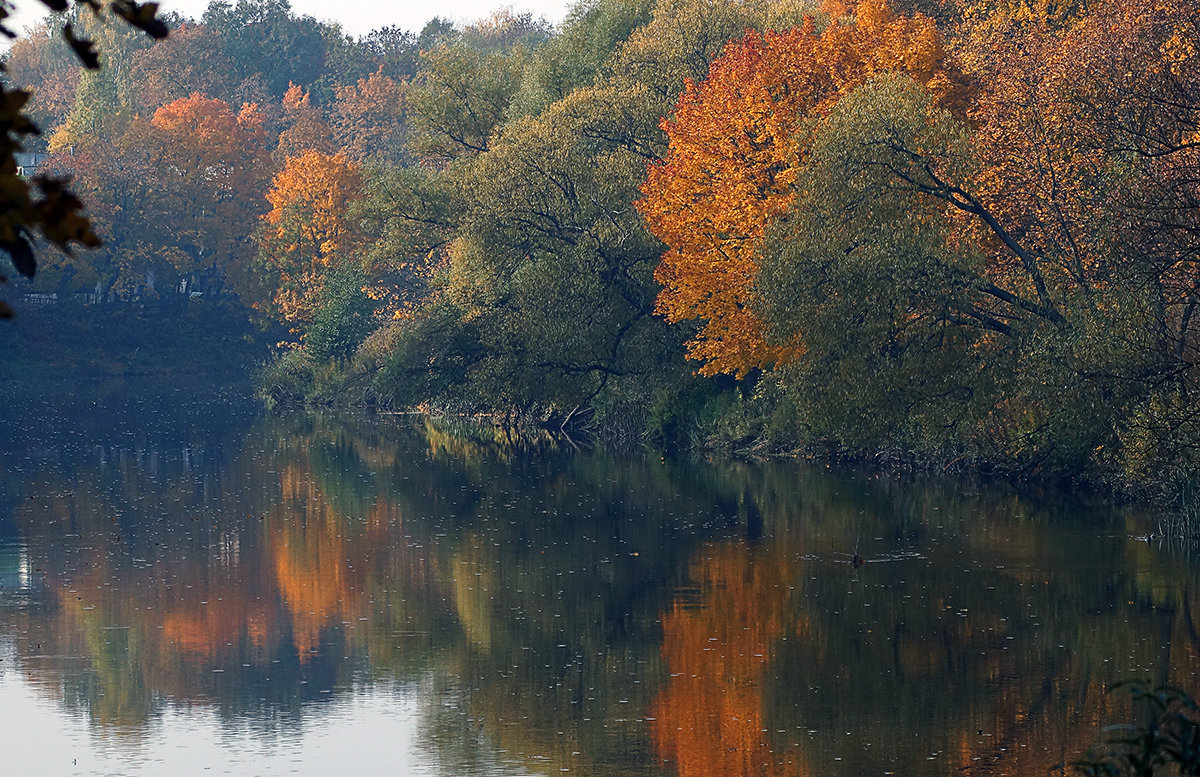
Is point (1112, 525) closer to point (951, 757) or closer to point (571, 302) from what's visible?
point (951, 757)

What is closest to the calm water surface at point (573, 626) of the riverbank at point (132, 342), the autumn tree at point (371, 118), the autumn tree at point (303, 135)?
the riverbank at point (132, 342)

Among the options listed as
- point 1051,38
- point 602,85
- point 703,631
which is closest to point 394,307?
point 602,85

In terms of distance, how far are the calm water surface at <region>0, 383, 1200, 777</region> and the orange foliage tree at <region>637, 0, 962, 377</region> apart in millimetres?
4929

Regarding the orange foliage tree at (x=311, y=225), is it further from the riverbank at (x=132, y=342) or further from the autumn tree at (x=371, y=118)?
the autumn tree at (x=371, y=118)

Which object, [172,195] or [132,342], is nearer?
[132,342]

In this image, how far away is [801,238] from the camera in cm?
3042

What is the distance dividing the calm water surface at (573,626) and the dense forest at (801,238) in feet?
7.53

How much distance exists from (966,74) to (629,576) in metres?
18.8

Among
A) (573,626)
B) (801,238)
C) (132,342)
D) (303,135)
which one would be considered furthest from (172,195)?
(573,626)

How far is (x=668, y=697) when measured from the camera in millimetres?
15242

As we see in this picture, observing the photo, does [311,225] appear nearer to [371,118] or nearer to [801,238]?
[371,118]

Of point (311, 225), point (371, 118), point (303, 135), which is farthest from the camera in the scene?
point (371, 118)

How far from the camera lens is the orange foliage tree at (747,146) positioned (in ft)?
114

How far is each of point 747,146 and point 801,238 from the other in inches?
227
